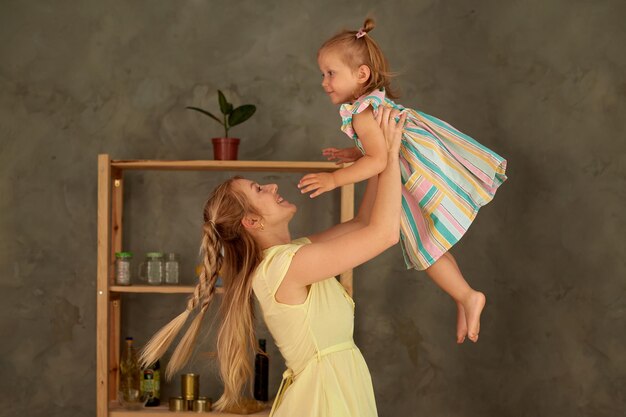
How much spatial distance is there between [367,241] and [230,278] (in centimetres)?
51

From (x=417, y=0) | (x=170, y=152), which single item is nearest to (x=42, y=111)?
(x=170, y=152)

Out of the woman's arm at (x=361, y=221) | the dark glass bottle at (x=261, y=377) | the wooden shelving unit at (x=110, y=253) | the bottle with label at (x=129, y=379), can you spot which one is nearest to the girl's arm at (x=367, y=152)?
the woman's arm at (x=361, y=221)

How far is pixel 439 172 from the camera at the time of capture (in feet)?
7.45

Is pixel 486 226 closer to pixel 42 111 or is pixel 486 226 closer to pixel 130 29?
pixel 130 29

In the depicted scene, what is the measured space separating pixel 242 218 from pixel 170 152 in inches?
62.2

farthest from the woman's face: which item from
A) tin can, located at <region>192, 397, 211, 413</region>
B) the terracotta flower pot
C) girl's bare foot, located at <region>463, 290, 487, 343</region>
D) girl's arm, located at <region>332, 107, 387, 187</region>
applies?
tin can, located at <region>192, 397, 211, 413</region>

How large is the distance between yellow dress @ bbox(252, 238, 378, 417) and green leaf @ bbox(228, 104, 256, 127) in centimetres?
133

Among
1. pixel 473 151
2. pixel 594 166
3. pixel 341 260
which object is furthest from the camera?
pixel 594 166

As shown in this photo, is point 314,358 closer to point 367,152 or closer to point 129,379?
point 367,152

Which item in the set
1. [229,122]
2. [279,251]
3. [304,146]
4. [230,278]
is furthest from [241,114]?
[279,251]

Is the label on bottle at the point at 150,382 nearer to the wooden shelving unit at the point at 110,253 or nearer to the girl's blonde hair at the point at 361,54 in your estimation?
the wooden shelving unit at the point at 110,253

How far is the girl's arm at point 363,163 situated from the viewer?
2145 mm

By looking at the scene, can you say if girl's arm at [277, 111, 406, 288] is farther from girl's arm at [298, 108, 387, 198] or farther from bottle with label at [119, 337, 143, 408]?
bottle with label at [119, 337, 143, 408]

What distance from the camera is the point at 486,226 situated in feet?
12.5
